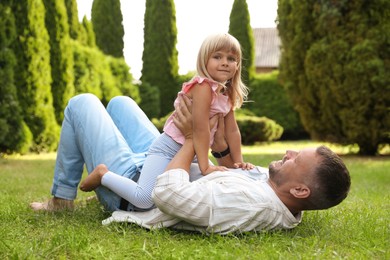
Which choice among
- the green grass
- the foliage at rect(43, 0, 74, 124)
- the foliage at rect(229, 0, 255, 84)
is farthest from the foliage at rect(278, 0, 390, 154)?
the foliage at rect(229, 0, 255, 84)

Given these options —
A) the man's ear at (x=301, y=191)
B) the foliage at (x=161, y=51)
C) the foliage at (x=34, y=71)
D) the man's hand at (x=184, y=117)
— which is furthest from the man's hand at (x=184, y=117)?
the foliage at (x=161, y=51)

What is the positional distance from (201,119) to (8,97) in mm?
7656

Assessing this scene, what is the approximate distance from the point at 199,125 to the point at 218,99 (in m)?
0.26

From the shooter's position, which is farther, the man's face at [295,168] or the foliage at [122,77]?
the foliage at [122,77]

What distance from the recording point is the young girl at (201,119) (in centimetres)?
280

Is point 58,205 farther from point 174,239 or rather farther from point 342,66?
point 342,66

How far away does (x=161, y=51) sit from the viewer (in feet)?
65.9

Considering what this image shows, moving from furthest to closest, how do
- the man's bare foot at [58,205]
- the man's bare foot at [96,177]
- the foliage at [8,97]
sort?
the foliage at [8,97] < the man's bare foot at [58,205] < the man's bare foot at [96,177]

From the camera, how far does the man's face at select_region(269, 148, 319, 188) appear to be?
2496 millimetres

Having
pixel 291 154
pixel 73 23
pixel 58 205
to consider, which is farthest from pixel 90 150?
pixel 73 23

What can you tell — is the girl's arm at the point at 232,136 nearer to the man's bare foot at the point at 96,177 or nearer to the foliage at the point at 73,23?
the man's bare foot at the point at 96,177

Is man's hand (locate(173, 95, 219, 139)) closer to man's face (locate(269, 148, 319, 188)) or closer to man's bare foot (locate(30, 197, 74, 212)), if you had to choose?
man's face (locate(269, 148, 319, 188))

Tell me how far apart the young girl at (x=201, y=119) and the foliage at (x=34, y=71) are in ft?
26.3

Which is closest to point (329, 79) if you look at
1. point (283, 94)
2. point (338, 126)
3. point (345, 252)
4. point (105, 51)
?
point (338, 126)
